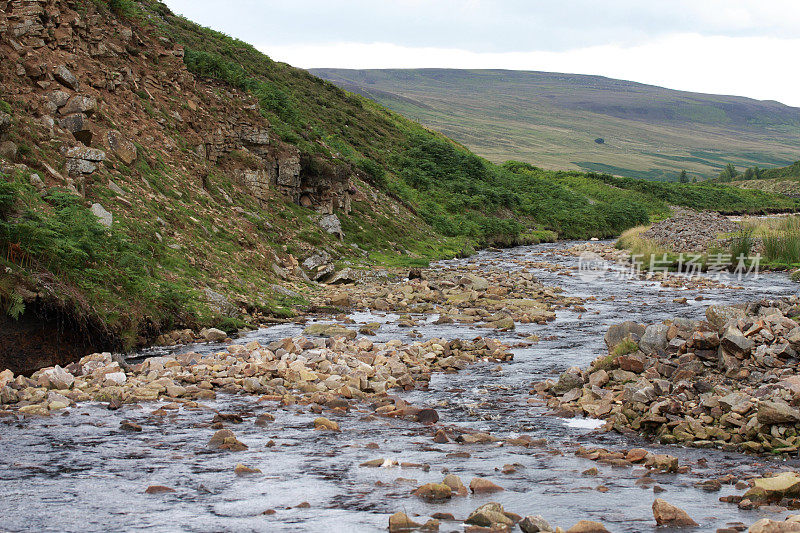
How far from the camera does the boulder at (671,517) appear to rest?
686 cm

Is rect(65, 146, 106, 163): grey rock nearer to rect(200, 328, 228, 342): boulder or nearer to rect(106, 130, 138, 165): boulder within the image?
rect(106, 130, 138, 165): boulder

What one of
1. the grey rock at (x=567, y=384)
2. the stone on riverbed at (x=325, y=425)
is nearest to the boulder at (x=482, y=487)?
the stone on riverbed at (x=325, y=425)

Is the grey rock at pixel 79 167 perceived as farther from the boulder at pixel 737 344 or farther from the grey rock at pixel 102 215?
the boulder at pixel 737 344

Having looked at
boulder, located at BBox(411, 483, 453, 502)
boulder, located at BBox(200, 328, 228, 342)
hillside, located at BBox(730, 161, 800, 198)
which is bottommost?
boulder, located at BBox(200, 328, 228, 342)

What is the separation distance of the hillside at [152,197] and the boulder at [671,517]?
432 inches

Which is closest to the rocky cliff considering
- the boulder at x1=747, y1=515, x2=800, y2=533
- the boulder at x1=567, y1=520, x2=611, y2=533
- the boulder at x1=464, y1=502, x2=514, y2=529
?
the boulder at x1=464, y1=502, x2=514, y2=529

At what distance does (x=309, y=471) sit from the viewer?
858cm

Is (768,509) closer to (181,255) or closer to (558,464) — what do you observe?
(558,464)

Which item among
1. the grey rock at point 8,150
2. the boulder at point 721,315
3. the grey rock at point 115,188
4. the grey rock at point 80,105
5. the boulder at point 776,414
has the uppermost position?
the grey rock at point 80,105

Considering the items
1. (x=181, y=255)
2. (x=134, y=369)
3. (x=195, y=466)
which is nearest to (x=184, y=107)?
(x=181, y=255)

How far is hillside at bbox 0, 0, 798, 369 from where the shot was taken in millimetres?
14500

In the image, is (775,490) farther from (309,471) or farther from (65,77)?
(65,77)

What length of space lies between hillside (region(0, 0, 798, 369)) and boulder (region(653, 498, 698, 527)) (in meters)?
11.0

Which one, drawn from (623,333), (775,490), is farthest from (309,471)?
(623,333)
